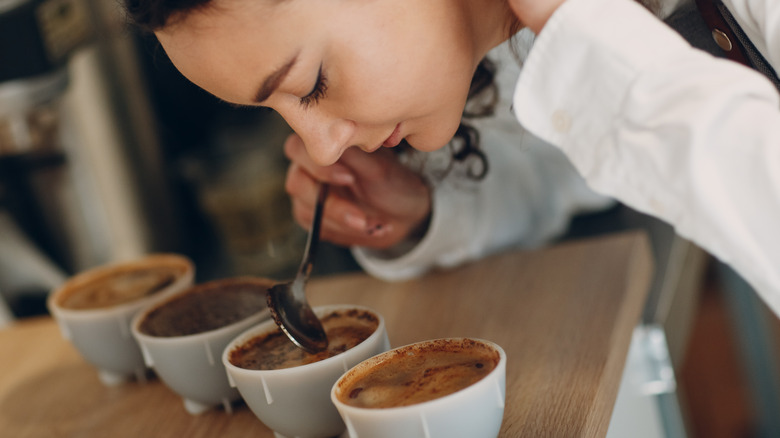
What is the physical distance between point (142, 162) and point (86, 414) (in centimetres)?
111

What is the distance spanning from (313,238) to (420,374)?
292 mm

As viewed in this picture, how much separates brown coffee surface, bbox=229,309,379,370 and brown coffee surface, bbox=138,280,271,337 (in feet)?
0.27

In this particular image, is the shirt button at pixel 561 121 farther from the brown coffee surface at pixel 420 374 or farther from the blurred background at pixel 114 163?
the blurred background at pixel 114 163

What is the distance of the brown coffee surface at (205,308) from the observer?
759mm

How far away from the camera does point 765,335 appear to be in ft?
5.06

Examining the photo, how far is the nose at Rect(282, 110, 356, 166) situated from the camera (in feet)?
2.17

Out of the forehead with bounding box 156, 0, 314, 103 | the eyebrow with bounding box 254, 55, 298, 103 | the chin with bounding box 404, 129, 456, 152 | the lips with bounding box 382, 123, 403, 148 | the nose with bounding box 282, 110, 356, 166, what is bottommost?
the chin with bounding box 404, 129, 456, 152

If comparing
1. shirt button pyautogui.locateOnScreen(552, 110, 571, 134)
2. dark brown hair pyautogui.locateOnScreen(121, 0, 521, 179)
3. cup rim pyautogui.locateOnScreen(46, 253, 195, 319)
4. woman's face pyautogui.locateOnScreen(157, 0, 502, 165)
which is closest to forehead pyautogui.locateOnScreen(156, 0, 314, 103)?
woman's face pyautogui.locateOnScreen(157, 0, 502, 165)

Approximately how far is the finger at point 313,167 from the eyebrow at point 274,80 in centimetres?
27

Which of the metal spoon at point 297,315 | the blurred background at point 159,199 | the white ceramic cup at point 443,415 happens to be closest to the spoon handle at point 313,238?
the metal spoon at point 297,315

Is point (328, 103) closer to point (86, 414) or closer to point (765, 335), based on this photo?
point (86, 414)

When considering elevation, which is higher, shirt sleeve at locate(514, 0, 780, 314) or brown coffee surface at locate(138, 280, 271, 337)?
shirt sleeve at locate(514, 0, 780, 314)

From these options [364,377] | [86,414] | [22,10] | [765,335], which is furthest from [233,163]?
[364,377]

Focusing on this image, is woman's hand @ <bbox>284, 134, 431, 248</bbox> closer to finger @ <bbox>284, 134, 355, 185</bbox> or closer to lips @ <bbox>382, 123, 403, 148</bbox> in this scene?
finger @ <bbox>284, 134, 355, 185</bbox>
